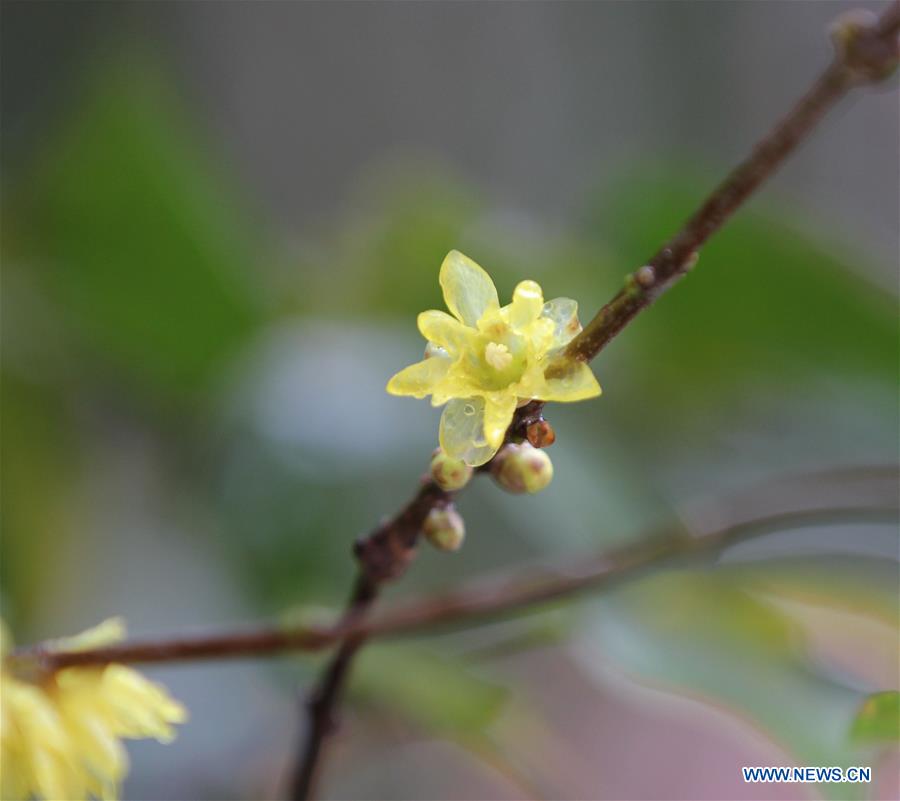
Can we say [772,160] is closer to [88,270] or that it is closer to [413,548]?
[413,548]

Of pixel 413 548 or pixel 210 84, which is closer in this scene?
pixel 413 548

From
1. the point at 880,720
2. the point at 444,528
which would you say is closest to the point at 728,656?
the point at 880,720

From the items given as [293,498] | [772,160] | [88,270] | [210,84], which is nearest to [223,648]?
[772,160]

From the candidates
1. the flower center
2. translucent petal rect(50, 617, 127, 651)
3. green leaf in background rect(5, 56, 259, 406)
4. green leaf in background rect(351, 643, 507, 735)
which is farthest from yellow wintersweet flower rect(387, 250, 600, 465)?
green leaf in background rect(5, 56, 259, 406)

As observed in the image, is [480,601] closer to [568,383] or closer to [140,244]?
[568,383]

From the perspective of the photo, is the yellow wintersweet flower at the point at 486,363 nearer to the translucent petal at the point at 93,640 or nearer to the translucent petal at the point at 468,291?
the translucent petal at the point at 468,291
